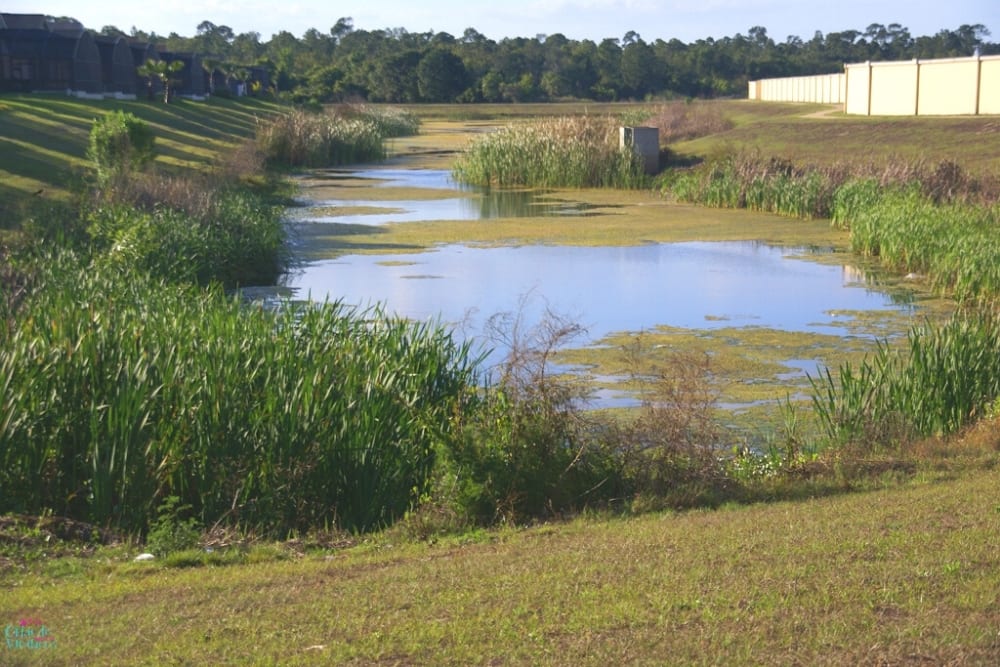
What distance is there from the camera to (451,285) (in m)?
21.2

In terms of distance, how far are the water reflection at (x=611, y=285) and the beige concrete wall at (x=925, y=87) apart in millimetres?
24450

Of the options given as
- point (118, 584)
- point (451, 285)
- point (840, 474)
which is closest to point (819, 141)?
point (451, 285)

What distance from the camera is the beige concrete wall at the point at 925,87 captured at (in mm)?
46969

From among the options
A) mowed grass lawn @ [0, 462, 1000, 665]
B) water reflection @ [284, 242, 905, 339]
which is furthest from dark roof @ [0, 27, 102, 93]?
mowed grass lawn @ [0, 462, 1000, 665]

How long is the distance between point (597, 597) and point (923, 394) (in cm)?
581

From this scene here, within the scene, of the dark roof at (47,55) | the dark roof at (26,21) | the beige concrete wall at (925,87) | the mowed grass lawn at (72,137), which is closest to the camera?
the mowed grass lawn at (72,137)

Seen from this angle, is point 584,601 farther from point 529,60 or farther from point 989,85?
point 529,60

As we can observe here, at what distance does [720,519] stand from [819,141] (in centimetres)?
3865

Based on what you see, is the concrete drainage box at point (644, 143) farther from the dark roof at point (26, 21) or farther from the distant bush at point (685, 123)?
the dark roof at point (26, 21)

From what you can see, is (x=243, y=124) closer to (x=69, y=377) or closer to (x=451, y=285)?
(x=451, y=285)

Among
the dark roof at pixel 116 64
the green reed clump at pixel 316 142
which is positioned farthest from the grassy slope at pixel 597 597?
the dark roof at pixel 116 64

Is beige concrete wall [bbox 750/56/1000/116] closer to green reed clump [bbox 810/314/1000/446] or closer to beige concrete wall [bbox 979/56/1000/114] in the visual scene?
beige concrete wall [bbox 979/56/1000/114]

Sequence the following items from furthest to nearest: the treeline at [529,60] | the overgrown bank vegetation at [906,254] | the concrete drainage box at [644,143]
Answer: the treeline at [529,60], the concrete drainage box at [644,143], the overgrown bank vegetation at [906,254]

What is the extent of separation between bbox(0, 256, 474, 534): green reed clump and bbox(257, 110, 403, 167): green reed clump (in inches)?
1399
